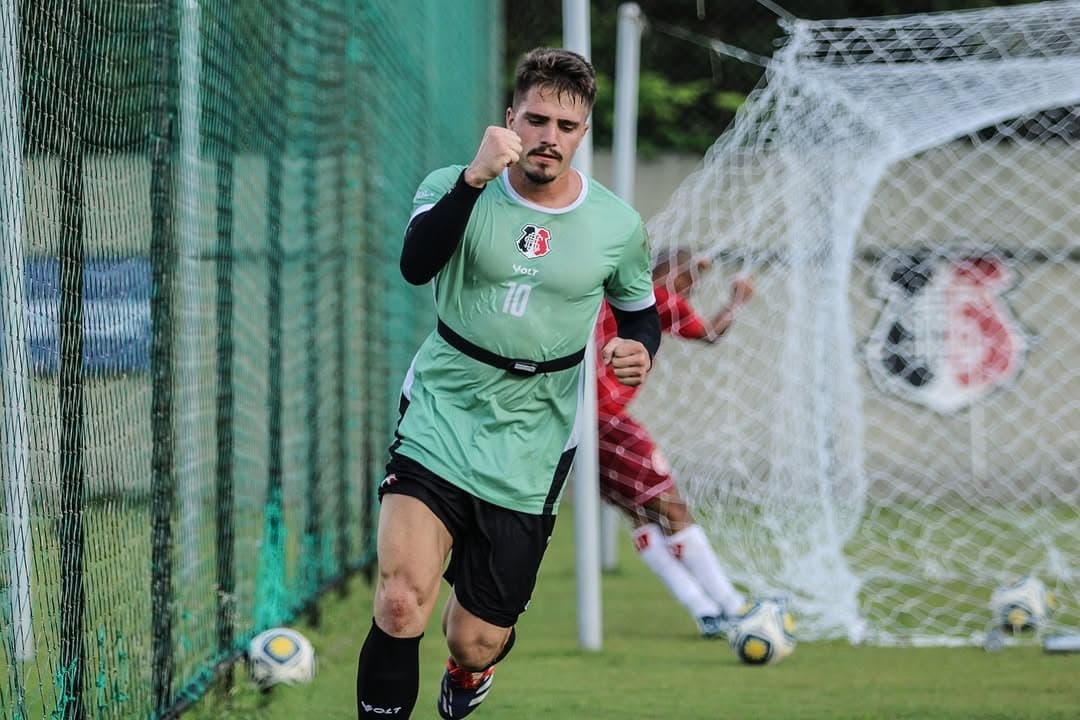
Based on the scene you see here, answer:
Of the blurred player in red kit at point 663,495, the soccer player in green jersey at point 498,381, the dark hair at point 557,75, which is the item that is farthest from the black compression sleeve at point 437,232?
the blurred player in red kit at point 663,495

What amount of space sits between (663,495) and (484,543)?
2.69m

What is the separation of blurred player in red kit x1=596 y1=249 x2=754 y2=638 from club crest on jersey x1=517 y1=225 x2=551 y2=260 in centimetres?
269

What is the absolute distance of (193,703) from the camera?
4.85m

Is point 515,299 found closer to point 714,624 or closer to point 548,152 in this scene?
point 548,152

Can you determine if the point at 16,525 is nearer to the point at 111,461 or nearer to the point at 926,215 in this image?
the point at 111,461

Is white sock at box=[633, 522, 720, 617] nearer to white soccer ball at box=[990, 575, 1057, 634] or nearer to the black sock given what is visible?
white soccer ball at box=[990, 575, 1057, 634]

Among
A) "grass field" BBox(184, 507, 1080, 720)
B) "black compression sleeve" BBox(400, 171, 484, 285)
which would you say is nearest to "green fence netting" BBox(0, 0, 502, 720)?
"grass field" BBox(184, 507, 1080, 720)

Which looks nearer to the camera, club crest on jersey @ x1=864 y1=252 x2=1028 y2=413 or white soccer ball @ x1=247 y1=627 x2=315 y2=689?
white soccer ball @ x1=247 y1=627 x2=315 y2=689

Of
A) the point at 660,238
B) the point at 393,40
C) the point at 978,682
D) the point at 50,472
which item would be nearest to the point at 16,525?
the point at 50,472

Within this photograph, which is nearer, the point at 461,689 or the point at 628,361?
the point at 628,361

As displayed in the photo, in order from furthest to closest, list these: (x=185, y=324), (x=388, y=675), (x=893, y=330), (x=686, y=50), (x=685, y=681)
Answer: (x=686, y=50), (x=893, y=330), (x=685, y=681), (x=185, y=324), (x=388, y=675)

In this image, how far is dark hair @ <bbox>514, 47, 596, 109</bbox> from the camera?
13.9 feet

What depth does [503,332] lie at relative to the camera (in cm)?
427

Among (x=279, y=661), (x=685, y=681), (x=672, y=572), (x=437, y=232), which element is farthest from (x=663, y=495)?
(x=437, y=232)
